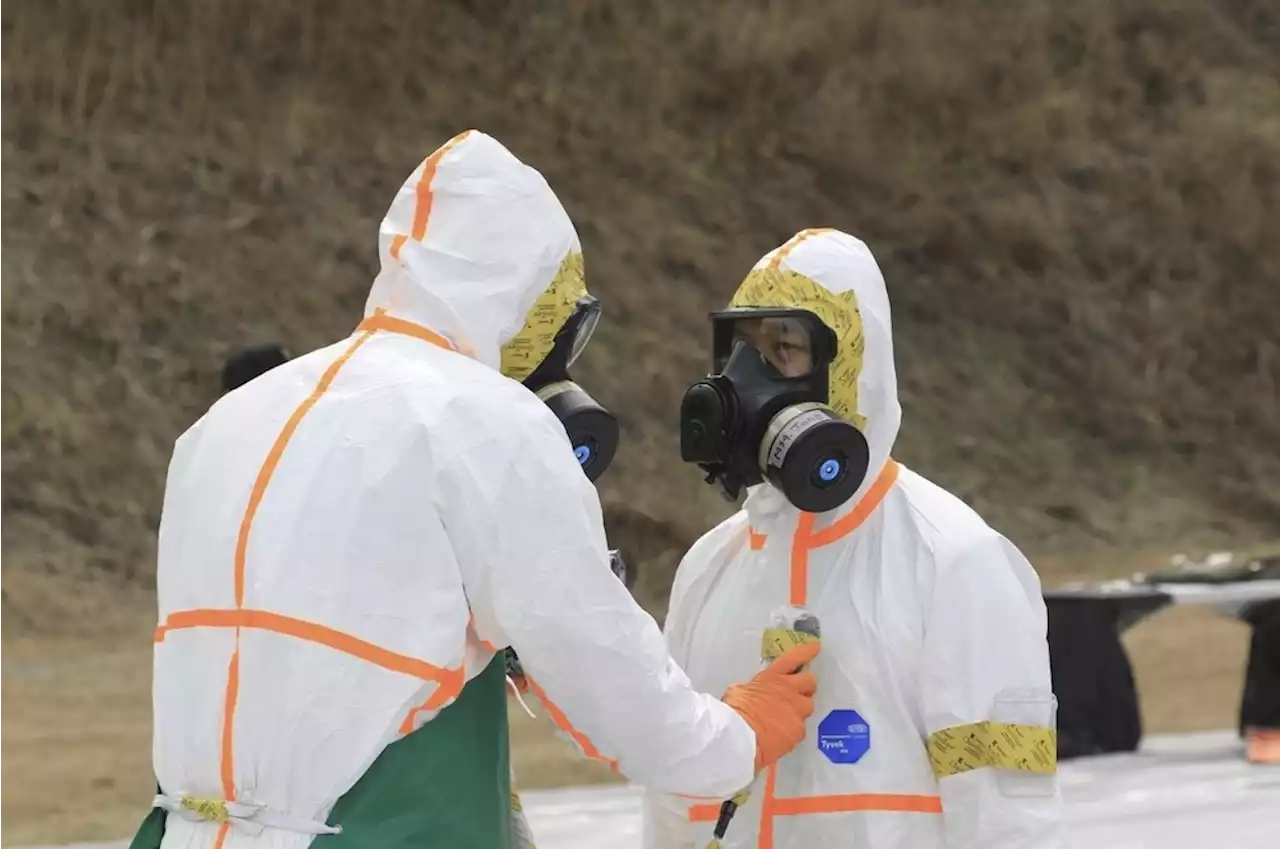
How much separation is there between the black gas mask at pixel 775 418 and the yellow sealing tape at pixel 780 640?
0.16 meters

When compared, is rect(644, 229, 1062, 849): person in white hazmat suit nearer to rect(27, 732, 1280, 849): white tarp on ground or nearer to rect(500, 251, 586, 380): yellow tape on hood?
rect(500, 251, 586, 380): yellow tape on hood

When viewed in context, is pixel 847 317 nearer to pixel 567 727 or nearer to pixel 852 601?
pixel 852 601

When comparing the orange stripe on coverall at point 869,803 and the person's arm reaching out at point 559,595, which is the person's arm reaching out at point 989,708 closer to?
the orange stripe on coverall at point 869,803

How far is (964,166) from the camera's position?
11188 mm

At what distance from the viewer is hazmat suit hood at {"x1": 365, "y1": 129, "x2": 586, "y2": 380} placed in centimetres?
179

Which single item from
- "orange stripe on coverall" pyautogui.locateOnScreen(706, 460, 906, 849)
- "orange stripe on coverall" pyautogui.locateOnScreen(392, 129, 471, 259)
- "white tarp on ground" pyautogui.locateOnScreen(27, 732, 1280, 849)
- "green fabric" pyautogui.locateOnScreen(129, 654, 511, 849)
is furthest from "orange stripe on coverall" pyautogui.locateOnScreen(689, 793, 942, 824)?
"white tarp on ground" pyautogui.locateOnScreen(27, 732, 1280, 849)

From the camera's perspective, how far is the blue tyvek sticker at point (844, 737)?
6.87ft

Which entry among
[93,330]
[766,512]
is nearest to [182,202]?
[93,330]

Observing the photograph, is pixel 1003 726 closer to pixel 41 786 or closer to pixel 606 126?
pixel 41 786

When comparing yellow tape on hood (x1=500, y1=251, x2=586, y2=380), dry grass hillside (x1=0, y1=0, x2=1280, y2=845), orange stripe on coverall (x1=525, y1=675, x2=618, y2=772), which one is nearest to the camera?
orange stripe on coverall (x1=525, y1=675, x2=618, y2=772)

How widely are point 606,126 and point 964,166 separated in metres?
2.64

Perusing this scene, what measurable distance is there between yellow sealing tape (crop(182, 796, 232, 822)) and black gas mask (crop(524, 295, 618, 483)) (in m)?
0.66

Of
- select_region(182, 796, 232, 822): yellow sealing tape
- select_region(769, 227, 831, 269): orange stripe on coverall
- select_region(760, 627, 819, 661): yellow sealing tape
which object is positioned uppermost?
select_region(769, 227, 831, 269): orange stripe on coverall

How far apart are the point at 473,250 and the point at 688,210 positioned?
849cm
